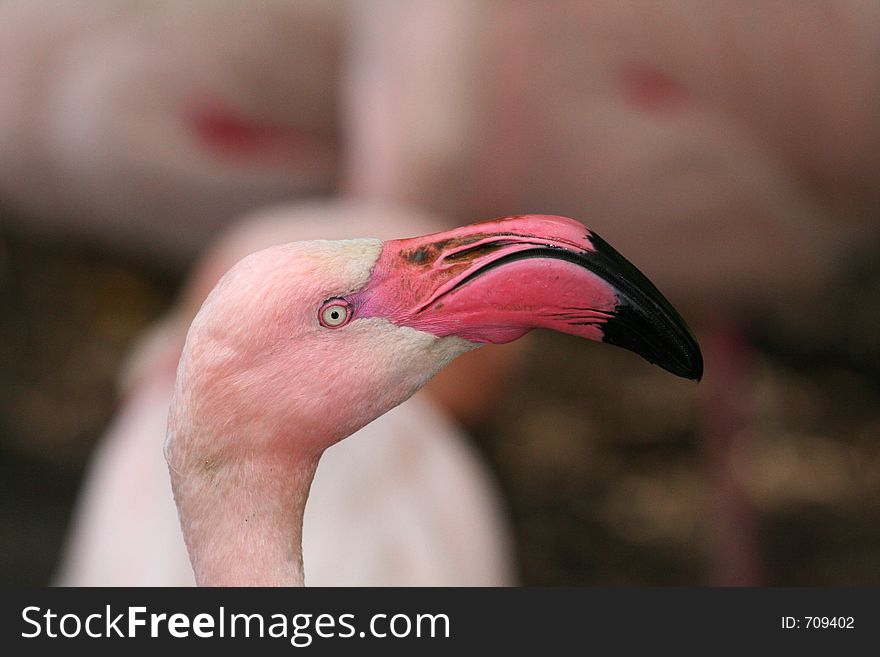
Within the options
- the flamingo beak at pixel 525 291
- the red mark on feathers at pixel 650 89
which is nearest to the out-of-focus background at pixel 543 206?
the red mark on feathers at pixel 650 89

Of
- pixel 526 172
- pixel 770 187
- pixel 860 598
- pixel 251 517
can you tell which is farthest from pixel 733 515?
pixel 251 517

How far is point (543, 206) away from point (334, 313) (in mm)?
2210

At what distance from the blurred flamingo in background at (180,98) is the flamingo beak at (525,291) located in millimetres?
2531

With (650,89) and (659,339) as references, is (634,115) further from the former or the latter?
(659,339)

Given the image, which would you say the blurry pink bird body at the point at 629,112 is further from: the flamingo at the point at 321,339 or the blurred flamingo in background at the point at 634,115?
the flamingo at the point at 321,339

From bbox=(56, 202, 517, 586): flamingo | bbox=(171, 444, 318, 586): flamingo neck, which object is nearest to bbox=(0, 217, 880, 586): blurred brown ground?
bbox=(56, 202, 517, 586): flamingo

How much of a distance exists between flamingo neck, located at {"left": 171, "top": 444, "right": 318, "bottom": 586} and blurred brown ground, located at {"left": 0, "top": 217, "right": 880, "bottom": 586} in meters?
2.57

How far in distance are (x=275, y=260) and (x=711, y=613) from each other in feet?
2.22

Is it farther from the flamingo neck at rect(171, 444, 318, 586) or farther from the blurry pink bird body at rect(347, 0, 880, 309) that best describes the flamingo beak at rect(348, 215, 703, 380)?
the blurry pink bird body at rect(347, 0, 880, 309)

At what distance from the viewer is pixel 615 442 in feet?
12.0

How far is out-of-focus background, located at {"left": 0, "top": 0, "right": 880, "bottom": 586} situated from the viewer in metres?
2.73

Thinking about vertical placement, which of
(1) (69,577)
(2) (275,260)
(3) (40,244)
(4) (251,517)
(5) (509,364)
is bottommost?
(4) (251,517)

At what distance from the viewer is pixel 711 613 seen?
1191 millimetres

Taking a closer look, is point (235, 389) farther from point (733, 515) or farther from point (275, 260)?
point (733, 515)
